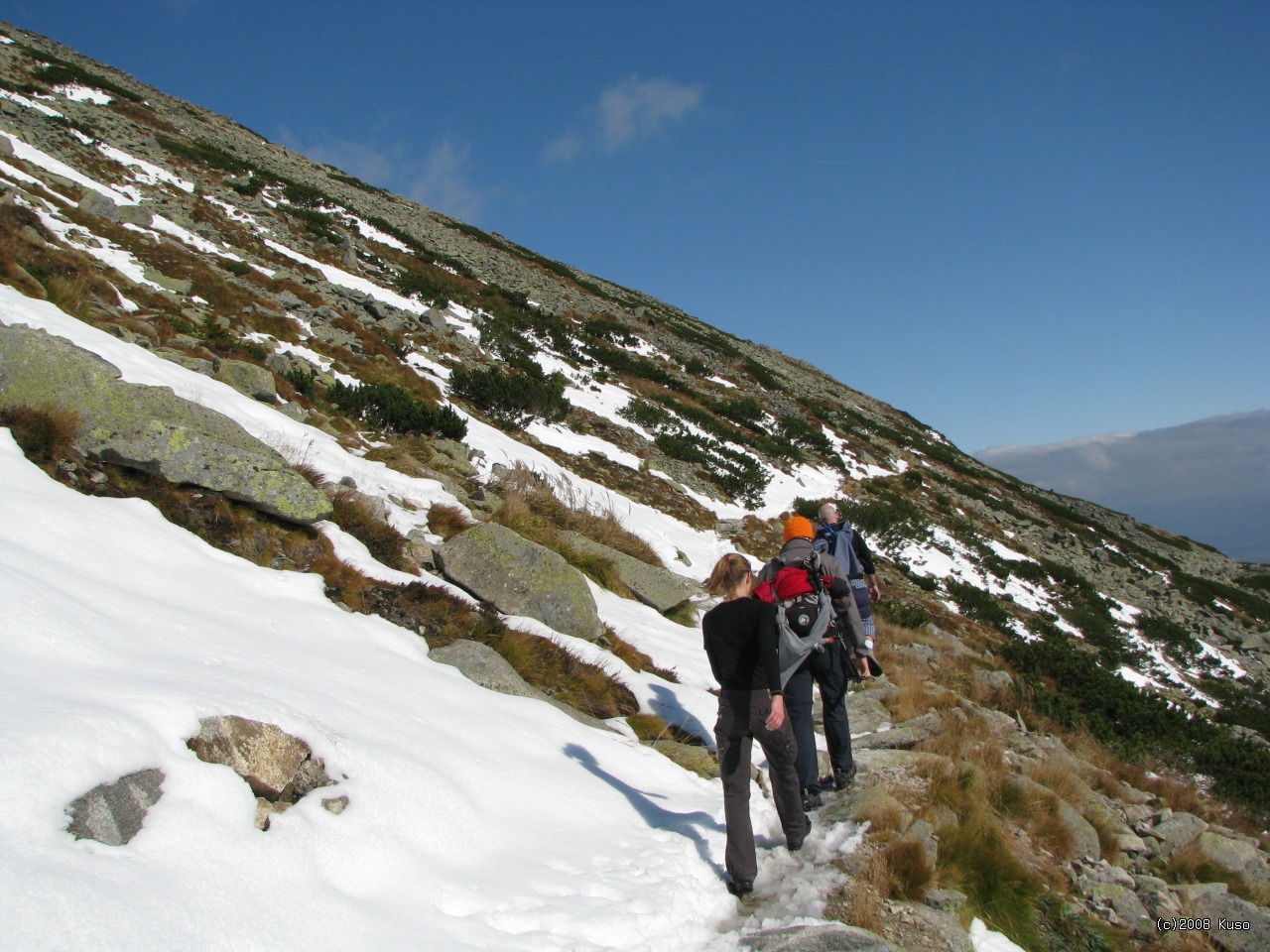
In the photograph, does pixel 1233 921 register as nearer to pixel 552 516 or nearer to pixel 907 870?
pixel 907 870

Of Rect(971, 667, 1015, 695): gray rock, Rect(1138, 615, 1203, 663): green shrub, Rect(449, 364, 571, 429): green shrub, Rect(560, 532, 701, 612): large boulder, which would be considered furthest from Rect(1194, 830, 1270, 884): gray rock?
Rect(1138, 615, 1203, 663): green shrub

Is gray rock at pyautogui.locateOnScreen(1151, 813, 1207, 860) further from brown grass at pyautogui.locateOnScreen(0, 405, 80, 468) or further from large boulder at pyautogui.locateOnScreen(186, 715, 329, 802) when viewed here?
brown grass at pyautogui.locateOnScreen(0, 405, 80, 468)

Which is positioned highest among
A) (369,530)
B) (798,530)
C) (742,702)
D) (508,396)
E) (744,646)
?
(508,396)

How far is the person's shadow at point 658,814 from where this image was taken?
3.96m

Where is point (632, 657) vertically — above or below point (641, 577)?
below

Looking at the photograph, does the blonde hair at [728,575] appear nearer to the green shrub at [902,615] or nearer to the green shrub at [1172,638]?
the green shrub at [902,615]

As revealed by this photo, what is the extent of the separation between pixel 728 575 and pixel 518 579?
10.1 ft

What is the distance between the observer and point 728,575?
3885 mm

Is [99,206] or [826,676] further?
[99,206]

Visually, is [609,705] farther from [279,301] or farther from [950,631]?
[279,301]

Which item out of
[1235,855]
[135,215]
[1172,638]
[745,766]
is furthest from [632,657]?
[1172,638]

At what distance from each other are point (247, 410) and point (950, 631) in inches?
507

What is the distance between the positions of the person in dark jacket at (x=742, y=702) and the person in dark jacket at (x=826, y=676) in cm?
73

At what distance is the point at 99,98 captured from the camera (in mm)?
26844
